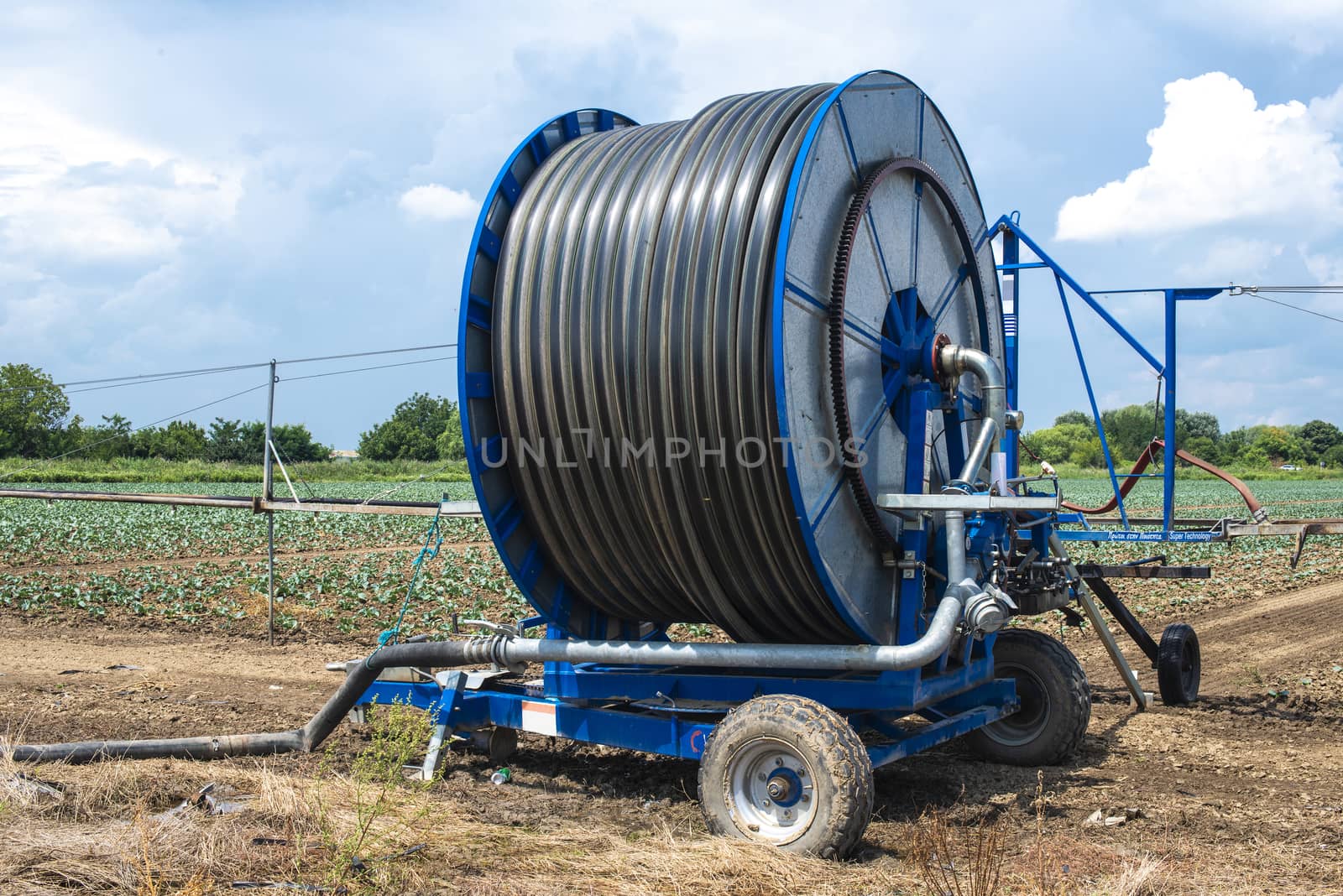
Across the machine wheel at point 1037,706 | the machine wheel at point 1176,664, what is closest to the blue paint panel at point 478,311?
the machine wheel at point 1037,706

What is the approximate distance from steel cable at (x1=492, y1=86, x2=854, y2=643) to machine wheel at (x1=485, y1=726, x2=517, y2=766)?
4.08 ft

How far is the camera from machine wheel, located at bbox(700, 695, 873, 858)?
5234mm

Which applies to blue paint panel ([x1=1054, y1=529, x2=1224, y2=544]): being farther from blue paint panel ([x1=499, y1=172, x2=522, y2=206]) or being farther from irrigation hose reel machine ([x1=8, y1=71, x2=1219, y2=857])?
blue paint panel ([x1=499, y1=172, x2=522, y2=206])

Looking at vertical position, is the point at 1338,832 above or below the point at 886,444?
below

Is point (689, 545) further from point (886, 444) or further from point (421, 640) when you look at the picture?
point (421, 640)

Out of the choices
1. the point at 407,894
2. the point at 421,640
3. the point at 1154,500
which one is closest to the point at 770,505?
the point at 407,894

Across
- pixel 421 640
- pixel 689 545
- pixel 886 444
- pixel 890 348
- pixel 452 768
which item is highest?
pixel 890 348

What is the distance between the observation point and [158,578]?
18.3m

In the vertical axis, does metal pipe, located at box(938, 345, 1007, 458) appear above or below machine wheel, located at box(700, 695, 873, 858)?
above

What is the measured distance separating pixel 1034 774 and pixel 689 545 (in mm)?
2851

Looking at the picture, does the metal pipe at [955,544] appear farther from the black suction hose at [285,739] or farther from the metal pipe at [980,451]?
the black suction hose at [285,739]

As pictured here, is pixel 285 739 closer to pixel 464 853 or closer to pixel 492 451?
pixel 492 451

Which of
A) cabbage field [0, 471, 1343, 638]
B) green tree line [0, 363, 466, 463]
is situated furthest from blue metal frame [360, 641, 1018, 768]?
green tree line [0, 363, 466, 463]

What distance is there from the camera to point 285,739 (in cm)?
739
